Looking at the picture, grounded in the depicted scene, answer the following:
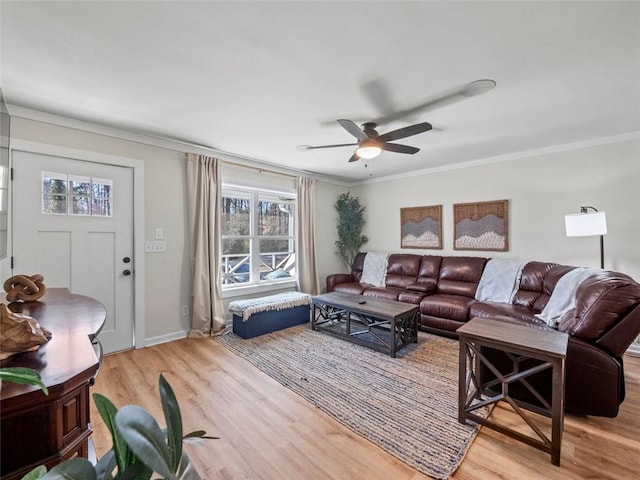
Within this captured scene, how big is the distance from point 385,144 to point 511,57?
1.12 meters

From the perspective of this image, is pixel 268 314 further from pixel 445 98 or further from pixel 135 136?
pixel 445 98

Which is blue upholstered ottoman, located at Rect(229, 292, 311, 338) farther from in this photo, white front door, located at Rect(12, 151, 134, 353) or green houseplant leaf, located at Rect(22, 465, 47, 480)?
green houseplant leaf, located at Rect(22, 465, 47, 480)

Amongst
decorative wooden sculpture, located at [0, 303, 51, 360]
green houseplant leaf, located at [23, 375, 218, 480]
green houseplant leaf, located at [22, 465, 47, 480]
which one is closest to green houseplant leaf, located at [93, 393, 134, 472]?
green houseplant leaf, located at [23, 375, 218, 480]

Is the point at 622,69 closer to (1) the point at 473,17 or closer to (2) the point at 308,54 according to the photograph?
(1) the point at 473,17

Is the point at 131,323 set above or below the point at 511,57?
below

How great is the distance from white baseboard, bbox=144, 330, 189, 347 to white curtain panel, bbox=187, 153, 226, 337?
0.09 metres

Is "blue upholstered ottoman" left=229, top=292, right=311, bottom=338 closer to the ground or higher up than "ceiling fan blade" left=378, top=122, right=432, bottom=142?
closer to the ground

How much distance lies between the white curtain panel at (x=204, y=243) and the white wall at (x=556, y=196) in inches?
130

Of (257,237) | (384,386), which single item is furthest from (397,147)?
(257,237)

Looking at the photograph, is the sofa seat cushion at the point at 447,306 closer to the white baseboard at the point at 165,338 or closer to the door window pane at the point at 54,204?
the white baseboard at the point at 165,338

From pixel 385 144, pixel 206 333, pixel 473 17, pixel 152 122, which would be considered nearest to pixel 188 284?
pixel 206 333

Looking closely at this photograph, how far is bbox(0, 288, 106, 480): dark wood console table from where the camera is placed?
0.72 metres

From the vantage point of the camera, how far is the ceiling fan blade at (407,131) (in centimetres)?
235

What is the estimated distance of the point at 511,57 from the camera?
6.09ft
